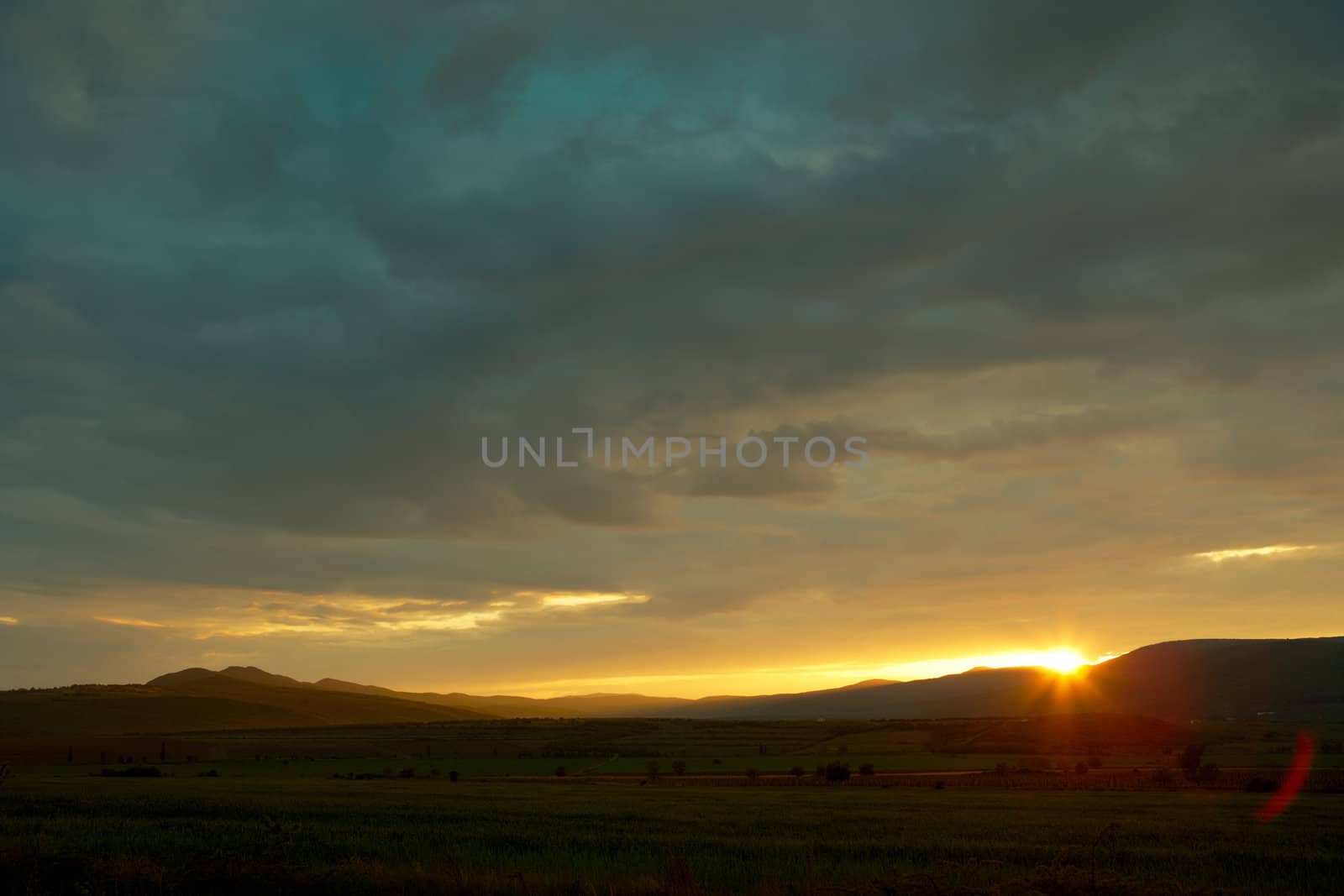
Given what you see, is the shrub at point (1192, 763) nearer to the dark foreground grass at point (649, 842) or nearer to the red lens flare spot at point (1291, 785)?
the red lens flare spot at point (1291, 785)

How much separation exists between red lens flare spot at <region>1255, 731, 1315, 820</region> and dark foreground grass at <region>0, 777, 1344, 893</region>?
1.39 m

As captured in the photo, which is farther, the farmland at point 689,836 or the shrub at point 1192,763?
the shrub at point 1192,763

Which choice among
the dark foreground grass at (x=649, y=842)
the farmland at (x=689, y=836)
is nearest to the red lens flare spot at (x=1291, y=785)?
the farmland at (x=689, y=836)

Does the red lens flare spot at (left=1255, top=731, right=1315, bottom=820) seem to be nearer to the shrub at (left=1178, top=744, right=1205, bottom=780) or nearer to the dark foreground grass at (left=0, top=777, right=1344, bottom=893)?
the dark foreground grass at (left=0, top=777, right=1344, bottom=893)

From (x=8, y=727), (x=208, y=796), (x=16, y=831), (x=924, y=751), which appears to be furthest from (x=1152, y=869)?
(x=8, y=727)

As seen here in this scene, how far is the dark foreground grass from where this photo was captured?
50.3ft

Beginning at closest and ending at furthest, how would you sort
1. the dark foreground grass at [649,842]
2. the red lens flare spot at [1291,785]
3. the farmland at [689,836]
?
the dark foreground grass at [649,842], the farmland at [689,836], the red lens flare spot at [1291,785]

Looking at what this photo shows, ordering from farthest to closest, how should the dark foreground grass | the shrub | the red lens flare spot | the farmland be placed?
the shrub → the red lens flare spot → the farmland → the dark foreground grass

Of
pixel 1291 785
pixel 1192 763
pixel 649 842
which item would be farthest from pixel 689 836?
pixel 1192 763

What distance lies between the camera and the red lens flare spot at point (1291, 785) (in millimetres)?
40469

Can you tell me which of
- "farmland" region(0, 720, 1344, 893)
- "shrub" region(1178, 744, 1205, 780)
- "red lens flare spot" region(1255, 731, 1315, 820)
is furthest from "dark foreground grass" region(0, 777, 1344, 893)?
"shrub" region(1178, 744, 1205, 780)

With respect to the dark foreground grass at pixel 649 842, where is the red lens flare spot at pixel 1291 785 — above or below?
below

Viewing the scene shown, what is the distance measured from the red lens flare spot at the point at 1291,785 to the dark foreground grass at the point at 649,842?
1.39 meters

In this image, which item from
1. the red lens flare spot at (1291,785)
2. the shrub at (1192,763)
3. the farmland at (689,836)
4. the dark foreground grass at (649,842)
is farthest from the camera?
the shrub at (1192,763)
